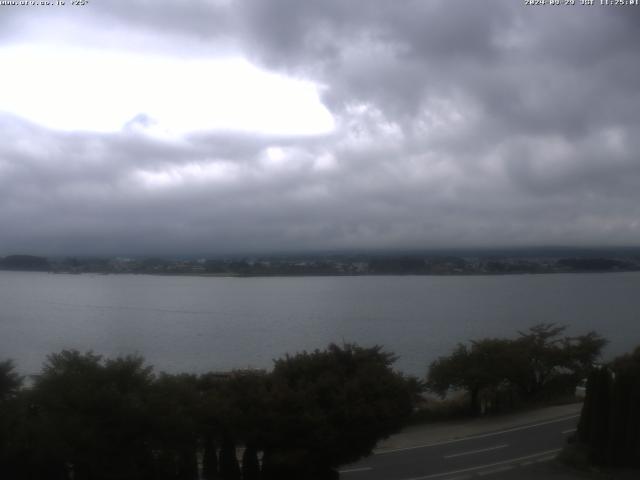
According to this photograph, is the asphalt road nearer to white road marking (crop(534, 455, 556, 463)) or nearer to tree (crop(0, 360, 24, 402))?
white road marking (crop(534, 455, 556, 463))

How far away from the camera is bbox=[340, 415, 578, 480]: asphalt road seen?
1936 cm

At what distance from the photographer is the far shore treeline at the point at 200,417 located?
14641 mm

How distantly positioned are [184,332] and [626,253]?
10450 cm

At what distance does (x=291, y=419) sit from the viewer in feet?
53.8

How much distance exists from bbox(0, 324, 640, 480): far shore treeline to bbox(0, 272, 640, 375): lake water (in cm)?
2227

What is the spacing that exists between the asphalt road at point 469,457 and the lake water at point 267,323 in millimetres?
16950

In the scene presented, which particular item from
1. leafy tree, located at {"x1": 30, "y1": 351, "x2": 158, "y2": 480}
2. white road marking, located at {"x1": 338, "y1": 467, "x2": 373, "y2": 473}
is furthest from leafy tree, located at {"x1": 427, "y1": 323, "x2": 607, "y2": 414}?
Answer: leafy tree, located at {"x1": 30, "y1": 351, "x2": 158, "y2": 480}

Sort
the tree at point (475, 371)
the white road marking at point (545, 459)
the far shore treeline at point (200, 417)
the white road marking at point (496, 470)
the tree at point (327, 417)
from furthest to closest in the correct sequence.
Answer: the tree at point (475, 371) → the white road marking at point (545, 459) → the white road marking at point (496, 470) → the tree at point (327, 417) → the far shore treeline at point (200, 417)

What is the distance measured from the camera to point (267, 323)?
70.2m

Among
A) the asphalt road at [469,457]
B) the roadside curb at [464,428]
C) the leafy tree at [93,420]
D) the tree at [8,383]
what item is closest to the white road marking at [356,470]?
the asphalt road at [469,457]

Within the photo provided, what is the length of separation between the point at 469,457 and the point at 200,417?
8978 millimetres

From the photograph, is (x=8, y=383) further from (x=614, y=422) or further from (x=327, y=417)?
(x=614, y=422)

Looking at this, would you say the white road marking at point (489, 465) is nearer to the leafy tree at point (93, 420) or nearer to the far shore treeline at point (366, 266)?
the leafy tree at point (93, 420)

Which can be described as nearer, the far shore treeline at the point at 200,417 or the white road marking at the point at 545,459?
the far shore treeline at the point at 200,417
